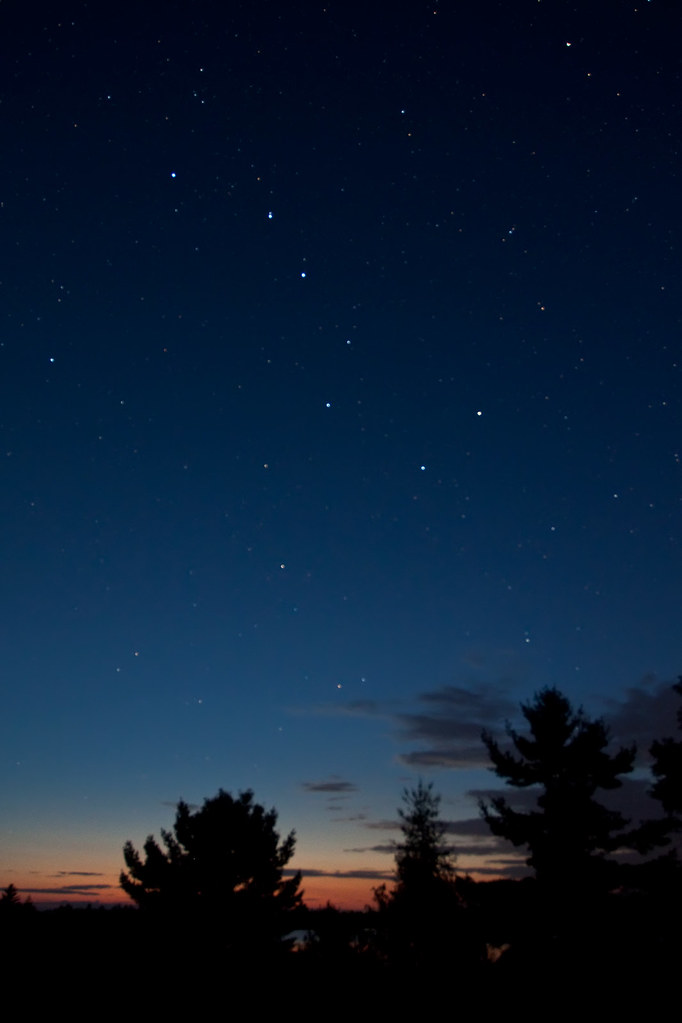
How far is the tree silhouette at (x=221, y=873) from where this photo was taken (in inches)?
1082

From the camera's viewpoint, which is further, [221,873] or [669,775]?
[221,873]

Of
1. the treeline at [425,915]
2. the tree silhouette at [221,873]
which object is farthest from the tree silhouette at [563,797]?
the tree silhouette at [221,873]

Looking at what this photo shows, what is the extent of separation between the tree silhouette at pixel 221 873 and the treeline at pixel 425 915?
78 millimetres

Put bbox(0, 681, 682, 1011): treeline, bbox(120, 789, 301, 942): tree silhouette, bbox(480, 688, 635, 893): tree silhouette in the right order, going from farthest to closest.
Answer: bbox(120, 789, 301, 942): tree silhouette → bbox(480, 688, 635, 893): tree silhouette → bbox(0, 681, 682, 1011): treeline

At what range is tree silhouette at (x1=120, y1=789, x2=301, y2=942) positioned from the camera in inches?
1082

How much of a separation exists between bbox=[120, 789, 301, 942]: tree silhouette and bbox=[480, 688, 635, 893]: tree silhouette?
12.1 m

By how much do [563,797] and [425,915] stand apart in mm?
13478

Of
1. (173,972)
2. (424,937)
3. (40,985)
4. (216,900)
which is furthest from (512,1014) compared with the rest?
(216,900)

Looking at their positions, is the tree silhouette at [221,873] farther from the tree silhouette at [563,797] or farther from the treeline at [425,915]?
the tree silhouette at [563,797]

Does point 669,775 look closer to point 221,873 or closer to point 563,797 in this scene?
point 563,797

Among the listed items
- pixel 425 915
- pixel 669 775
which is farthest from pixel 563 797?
pixel 425 915

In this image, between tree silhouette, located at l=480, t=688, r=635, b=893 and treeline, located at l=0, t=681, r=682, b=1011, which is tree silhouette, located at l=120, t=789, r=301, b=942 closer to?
treeline, located at l=0, t=681, r=682, b=1011

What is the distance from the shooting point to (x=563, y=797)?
22.2 meters

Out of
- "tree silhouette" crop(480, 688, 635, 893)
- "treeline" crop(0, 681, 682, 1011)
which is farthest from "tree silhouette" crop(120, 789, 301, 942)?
"tree silhouette" crop(480, 688, 635, 893)
